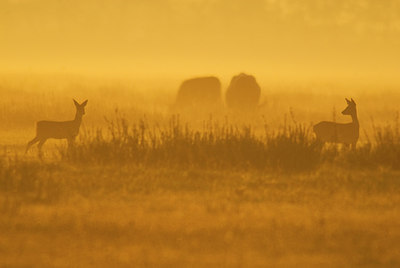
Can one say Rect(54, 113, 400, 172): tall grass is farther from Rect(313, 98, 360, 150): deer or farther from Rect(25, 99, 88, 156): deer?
Rect(25, 99, 88, 156): deer

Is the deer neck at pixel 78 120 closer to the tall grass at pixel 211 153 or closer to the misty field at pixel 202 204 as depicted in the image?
the misty field at pixel 202 204

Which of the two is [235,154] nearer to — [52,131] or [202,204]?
[202,204]

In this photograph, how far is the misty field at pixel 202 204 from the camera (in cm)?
927

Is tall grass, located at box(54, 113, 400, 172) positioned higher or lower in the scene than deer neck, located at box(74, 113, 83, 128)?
lower

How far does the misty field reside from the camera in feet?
30.4

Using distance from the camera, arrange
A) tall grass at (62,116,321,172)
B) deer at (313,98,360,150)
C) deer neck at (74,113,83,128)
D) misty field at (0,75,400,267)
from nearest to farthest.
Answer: misty field at (0,75,400,267), tall grass at (62,116,321,172), deer at (313,98,360,150), deer neck at (74,113,83,128)

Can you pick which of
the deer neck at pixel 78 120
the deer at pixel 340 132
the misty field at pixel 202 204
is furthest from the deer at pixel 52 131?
the deer at pixel 340 132

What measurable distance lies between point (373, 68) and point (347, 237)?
138053mm

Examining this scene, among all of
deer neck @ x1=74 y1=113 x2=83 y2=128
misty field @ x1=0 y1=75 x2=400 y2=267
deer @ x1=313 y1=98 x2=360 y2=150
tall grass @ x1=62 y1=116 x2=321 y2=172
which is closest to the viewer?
misty field @ x1=0 y1=75 x2=400 y2=267

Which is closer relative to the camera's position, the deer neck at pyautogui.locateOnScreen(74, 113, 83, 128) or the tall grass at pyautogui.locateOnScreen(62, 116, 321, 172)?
the tall grass at pyautogui.locateOnScreen(62, 116, 321, 172)

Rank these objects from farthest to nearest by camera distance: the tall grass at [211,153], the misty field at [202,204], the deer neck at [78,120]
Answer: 1. the deer neck at [78,120]
2. the tall grass at [211,153]
3. the misty field at [202,204]

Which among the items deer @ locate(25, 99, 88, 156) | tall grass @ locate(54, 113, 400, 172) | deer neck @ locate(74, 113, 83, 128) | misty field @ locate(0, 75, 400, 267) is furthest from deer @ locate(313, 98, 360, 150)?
deer @ locate(25, 99, 88, 156)

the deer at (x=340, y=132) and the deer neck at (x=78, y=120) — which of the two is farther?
the deer neck at (x=78, y=120)

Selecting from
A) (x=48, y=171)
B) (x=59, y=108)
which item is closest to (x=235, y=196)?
(x=48, y=171)
